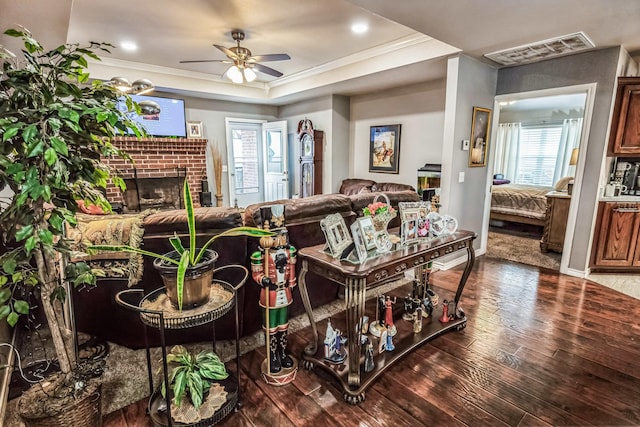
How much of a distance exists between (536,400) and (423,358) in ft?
2.15

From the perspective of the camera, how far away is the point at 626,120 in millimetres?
3361

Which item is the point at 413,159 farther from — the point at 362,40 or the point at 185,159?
the point at 185,159

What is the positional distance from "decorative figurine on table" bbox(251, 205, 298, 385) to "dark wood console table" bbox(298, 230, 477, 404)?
146 mm

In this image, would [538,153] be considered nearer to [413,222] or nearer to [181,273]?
[413,222]

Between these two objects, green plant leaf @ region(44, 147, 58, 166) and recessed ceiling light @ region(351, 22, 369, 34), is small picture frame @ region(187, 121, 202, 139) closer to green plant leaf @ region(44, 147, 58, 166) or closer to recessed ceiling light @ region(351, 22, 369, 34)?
recessed ceiling light @ region(351, 22, 369, 34)

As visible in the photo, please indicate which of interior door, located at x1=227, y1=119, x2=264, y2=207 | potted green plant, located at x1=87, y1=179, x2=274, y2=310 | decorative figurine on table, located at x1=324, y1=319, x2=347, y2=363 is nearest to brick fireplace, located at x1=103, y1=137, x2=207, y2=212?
interior door, located at x1=227, y1=119, x2=264, y2=207

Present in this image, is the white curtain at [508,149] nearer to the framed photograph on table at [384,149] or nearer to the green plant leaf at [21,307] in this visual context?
the framed photograph on table at [384,149]

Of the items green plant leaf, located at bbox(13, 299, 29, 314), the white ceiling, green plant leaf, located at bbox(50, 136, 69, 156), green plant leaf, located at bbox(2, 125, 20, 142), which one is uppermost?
the white ceiling

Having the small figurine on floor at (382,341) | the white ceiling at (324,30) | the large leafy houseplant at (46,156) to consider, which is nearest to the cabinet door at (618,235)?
the white ceiling at (324,30)

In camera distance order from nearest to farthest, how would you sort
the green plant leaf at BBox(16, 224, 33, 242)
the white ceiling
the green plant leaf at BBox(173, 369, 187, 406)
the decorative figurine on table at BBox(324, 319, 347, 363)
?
the green plant leaf at BBox(16, 224, 33, 242) < the green plant leaf at BBox(173, 369, 187, 406) < the decorative figurine on table at BBox(324, 319, 347, 363) < the white ceiling

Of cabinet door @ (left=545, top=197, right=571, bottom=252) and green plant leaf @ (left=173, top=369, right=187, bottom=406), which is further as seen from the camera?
cabinet door @ (left=545, top=197, right=571, bottom=252)

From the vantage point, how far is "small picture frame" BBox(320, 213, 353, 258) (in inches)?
77.8

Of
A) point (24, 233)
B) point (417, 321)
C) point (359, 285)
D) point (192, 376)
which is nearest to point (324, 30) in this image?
point (359, 285)

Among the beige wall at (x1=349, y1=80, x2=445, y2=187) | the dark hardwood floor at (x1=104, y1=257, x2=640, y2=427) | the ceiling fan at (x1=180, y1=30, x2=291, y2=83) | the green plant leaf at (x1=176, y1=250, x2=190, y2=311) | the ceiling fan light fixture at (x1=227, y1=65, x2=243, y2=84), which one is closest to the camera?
the green plant leaf at (x1=176, y1=250, x2=190, y2=311)
